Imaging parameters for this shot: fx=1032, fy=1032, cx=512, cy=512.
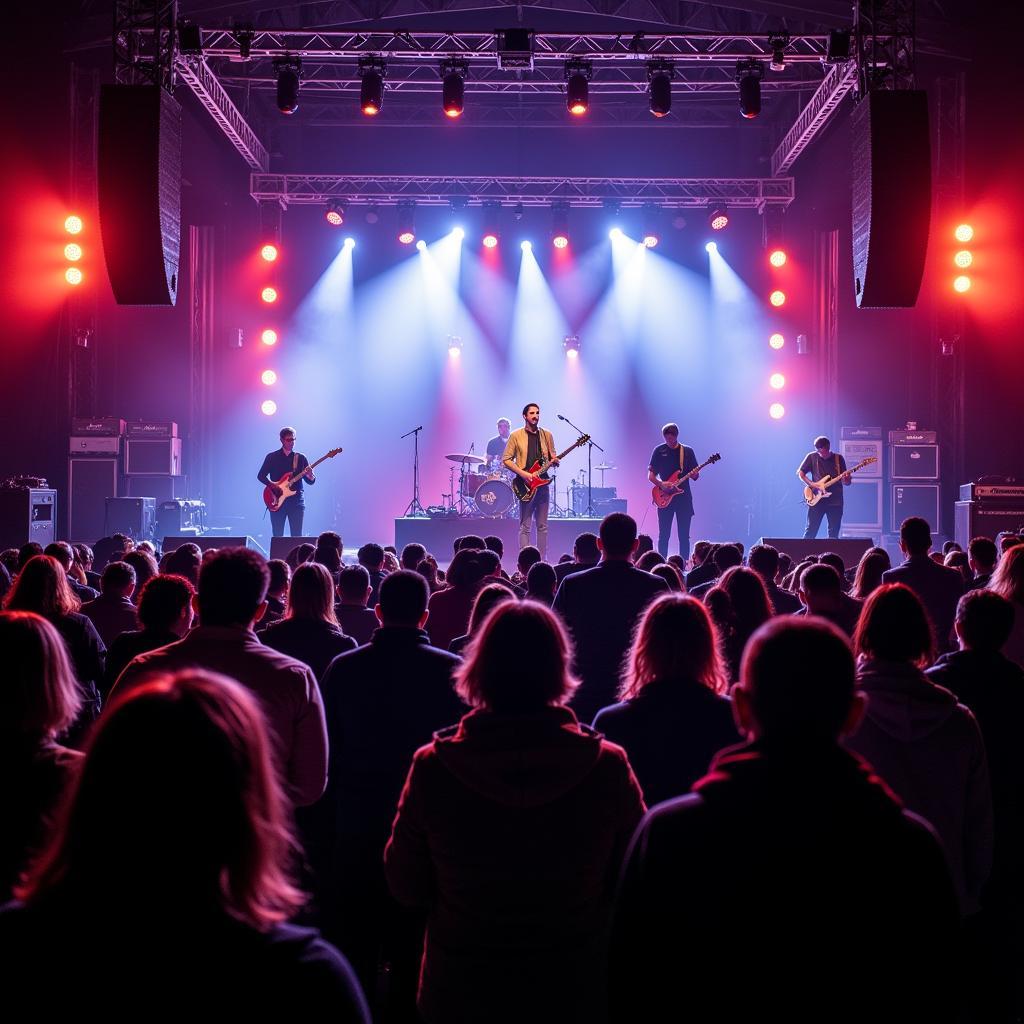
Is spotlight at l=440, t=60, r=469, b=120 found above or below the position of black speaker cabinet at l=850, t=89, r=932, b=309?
above

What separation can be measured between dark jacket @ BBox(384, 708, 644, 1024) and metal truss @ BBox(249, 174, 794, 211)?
1605 centimetres

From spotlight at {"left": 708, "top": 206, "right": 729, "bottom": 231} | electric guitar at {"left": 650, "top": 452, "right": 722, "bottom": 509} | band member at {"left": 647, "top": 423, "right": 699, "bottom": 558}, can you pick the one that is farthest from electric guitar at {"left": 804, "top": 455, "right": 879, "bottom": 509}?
spotlight at {"left": 708, "top": 206, "right": 729, "bottom": 231}

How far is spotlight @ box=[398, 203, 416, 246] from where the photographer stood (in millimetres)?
18062

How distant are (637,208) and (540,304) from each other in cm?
262

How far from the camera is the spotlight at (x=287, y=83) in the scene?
12.0m

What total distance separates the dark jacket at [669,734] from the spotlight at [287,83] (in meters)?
10.8

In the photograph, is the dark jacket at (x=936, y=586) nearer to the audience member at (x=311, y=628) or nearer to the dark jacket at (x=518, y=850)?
the audience member at (x=311, y=628)

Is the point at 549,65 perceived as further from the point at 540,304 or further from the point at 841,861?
the point at 841,861

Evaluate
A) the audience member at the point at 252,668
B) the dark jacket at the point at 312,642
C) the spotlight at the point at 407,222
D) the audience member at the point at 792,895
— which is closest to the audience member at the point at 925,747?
the audience member at the point at 792,895

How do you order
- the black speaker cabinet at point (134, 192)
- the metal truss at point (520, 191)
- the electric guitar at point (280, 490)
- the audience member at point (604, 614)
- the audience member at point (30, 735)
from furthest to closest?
the metal truss at point (520, 191)
the electric guitar at point (280, 490)
the black speaker cabinet at point (134, 192)
the audience member at point (604, 614)
the audience member at point (30, 735)

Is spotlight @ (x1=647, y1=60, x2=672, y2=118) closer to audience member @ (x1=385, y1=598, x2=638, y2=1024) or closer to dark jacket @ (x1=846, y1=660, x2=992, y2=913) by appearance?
dark jacket @ (x1=846, y1=660, x2=992, y2=913)

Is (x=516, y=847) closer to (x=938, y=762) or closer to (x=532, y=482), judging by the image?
(x=938, y=762)

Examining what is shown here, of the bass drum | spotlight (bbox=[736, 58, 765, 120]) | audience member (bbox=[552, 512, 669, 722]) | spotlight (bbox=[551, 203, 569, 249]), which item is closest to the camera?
audience member (bbox=[552, 512, 669, 722])

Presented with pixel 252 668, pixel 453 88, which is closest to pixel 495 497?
pixel 453 88
